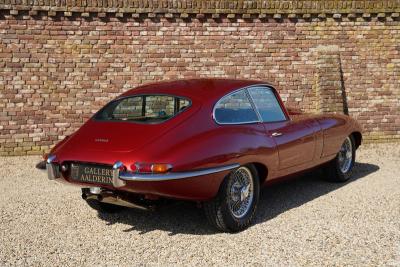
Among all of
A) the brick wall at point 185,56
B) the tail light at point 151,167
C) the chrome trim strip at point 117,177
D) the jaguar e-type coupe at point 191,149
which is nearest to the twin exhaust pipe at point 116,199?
the jaguar e-type coupe at point 191,149

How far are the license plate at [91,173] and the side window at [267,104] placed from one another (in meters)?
1.86

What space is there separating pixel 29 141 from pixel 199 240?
5.49 metres

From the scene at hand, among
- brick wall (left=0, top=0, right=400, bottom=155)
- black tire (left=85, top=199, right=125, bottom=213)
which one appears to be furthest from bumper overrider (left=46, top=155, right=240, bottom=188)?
brick wall (left=0, top=0, right=400, bottom=155)

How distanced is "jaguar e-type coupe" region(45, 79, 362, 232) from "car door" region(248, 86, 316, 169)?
0.04ft

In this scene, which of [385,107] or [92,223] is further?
[385,107]

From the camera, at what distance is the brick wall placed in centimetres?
896

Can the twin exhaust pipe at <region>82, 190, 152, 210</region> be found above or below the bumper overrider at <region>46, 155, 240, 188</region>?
below

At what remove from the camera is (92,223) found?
5.16 meters

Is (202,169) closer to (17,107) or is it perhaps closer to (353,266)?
(353,266)

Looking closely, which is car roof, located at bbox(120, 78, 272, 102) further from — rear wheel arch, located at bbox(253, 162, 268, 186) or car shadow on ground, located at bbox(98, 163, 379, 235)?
car shadow on ground, located at bbox(98, 163, 379, 235)

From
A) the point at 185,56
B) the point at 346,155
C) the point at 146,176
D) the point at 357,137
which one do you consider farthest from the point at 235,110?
the point at 185,56

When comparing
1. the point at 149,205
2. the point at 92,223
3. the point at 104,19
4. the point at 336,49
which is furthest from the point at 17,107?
the point at 336,49

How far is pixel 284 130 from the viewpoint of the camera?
550 centimetres

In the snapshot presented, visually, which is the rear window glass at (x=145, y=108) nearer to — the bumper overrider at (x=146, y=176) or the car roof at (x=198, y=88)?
the car roof at (x=198, y=88)
